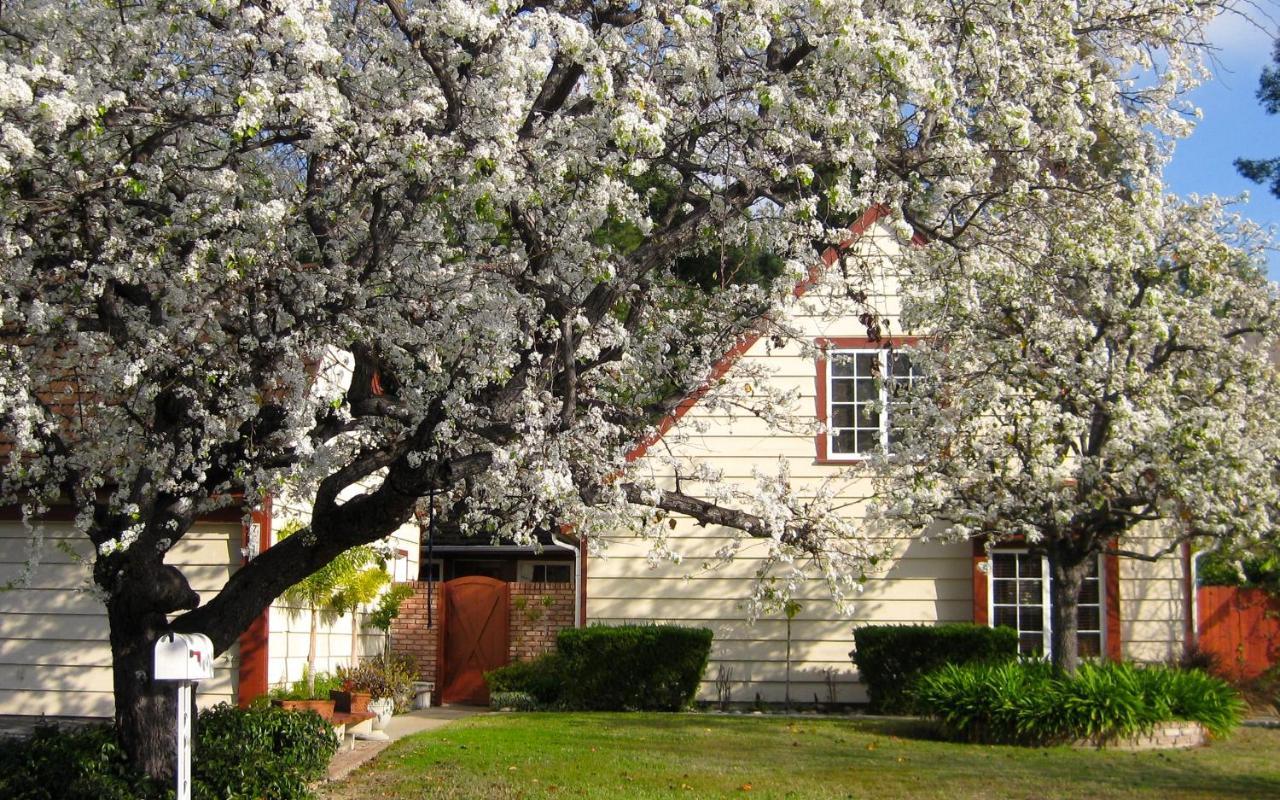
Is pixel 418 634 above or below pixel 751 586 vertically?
below

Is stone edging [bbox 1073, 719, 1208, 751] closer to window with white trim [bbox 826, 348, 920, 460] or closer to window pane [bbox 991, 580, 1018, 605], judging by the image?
window pane [bbox 991, 580, 1018, 605]

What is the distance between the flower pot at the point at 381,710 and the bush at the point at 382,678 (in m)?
0.07

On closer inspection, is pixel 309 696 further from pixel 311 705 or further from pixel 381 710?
pixel 381 710

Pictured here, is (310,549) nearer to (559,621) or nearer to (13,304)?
(13,304)

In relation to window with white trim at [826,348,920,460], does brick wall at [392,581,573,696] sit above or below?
below

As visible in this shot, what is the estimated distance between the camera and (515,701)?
17.0 meters

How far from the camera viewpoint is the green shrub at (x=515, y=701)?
55.5ft

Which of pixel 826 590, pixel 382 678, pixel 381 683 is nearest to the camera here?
pixel 381 683

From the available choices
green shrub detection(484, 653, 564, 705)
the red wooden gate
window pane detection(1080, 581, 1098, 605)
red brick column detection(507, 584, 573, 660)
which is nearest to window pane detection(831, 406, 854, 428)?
window pane detection(1080, 581, 1098, 605)

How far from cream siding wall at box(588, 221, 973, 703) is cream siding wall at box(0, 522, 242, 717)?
5364 mm

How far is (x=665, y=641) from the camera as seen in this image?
54.1ft

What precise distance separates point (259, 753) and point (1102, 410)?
8658mm

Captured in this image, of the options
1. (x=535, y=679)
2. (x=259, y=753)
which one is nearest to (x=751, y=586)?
(x=535, y=679)

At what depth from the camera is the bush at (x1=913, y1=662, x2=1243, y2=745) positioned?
13195 millimetres
